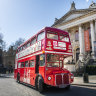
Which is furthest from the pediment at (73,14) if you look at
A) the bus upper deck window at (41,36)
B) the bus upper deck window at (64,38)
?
the bus upper deck window at (41,36)

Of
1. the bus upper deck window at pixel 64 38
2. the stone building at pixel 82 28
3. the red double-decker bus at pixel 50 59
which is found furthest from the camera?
the stone building at pixel 82 28

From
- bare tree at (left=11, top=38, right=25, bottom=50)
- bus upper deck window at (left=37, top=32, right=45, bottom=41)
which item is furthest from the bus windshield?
bare tree at (left=11, top=38, right=25, bottom=50)

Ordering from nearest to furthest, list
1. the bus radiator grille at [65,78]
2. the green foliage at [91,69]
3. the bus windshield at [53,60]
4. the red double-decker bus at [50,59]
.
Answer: the red double-decker bus at [50,59]
the bus radiator grille at [65,78]
the bus windshield at [53,60]
the green foliage at [91,69]

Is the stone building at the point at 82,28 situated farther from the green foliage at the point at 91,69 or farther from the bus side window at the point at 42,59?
the bus side window at the point at 42,59

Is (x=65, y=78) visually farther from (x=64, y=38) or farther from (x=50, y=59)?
(x=64, y=38)

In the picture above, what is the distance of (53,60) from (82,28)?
2429 centimetres

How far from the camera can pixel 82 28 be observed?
30047 mm

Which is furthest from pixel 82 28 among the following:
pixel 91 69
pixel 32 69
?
pixel 32 69

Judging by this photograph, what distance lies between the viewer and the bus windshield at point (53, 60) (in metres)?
7.69

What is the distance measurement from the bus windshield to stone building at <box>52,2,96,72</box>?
16.5 meters

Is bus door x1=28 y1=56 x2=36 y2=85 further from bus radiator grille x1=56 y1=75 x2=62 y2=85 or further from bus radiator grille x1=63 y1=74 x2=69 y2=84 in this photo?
bus radiator grille x1=63 y1=74 x2=69 y2=84

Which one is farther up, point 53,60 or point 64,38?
point 64,38

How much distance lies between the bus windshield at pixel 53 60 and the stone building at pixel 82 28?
1647 centimetres

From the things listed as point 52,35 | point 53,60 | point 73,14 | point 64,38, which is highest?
point 73,14
